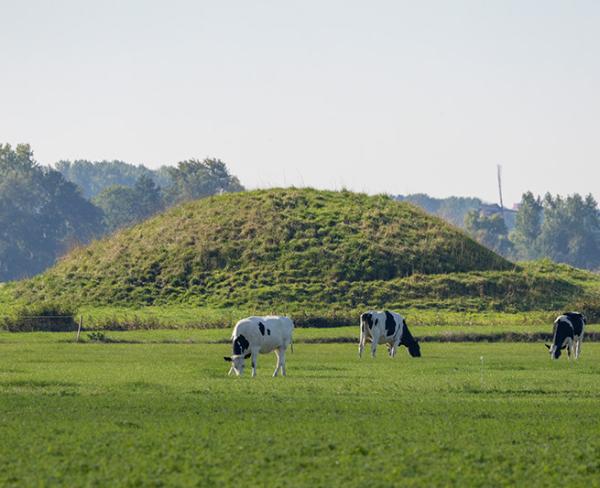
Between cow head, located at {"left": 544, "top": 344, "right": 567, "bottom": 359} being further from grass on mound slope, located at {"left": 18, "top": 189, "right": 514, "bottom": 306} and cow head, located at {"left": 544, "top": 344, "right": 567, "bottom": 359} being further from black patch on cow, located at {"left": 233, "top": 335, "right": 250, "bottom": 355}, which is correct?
grass on mound slope, located at {"left": 18, "top": 189, "right": 514, "bottom": 306}

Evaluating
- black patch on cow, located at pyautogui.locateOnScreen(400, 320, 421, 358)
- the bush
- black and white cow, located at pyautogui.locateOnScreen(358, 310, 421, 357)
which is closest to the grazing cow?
black and white cow, located at pyautogui.locateOnScreen(358, 310, 421, 357)

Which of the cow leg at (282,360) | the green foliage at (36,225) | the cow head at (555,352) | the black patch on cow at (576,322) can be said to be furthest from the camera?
the green foliage at (36,225)

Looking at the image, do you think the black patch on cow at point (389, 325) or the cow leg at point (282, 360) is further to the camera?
the black patch on cow at point (389, 325)

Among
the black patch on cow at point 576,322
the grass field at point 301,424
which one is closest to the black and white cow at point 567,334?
the black patch on cow at point 576,322

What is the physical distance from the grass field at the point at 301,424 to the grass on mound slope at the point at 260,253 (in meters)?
44.3

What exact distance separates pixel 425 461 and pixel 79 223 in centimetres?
17450

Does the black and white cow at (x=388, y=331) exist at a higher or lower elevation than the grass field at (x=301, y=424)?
higher

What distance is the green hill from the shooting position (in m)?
90.1

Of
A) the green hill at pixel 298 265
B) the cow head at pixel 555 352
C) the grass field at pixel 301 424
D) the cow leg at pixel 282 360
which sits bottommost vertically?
the grass field at pixel 301 424

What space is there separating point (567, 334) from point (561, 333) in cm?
26

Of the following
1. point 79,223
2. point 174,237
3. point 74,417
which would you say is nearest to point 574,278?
point 174,237

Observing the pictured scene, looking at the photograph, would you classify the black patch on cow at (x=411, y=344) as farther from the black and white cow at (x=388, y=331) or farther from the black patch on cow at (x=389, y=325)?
the black patch on cow at (x=389, y=325)

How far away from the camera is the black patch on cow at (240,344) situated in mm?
42844

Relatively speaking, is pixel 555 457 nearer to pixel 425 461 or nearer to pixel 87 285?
pixel 425 461
